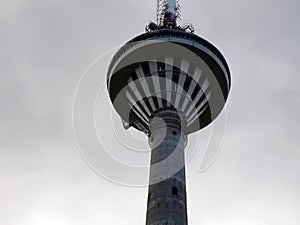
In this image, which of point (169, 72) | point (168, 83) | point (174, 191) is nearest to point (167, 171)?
point (174, 191)

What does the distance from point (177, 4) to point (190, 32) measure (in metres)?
8.04

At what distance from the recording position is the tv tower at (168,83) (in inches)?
1361

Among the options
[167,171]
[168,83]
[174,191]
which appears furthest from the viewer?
[168,83]

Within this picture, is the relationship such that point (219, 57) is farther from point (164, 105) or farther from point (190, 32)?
point (164, 105)

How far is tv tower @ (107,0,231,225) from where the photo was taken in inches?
1361

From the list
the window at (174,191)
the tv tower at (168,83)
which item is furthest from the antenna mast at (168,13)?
the window at (174,191)

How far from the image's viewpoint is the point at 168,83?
35.8m

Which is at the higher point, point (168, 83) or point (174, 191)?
point (168, 83)

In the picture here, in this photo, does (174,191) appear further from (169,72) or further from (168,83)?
(169,72)

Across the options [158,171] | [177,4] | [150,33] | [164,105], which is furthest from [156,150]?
[177,4]

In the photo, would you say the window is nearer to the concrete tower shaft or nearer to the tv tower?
the concrete tower shaft

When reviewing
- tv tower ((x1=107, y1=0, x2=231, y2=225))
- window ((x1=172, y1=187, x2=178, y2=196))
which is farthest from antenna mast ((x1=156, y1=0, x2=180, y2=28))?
window ((x1=172, y1=187, x2=178, y2=196))

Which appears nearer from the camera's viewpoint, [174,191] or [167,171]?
[174,191]

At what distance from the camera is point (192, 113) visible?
1442 inches
